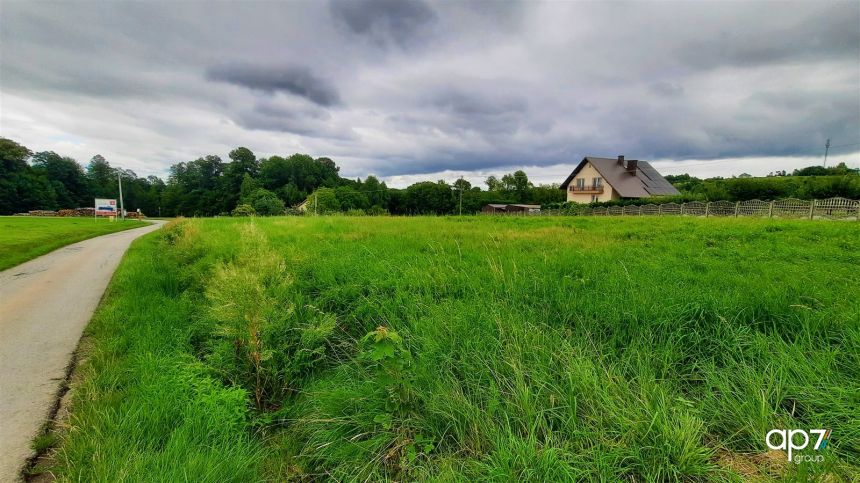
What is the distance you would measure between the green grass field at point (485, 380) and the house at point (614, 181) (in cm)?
4810

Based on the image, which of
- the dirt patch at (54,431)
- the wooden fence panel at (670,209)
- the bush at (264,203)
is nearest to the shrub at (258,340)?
the dirt patch at (54,431)

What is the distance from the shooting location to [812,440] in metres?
1.84

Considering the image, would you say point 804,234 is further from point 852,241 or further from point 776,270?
point 776,270

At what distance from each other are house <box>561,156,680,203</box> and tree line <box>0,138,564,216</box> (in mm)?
18227

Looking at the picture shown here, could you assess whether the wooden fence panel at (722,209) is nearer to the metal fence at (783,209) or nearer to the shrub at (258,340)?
the metal fence at (783,209)

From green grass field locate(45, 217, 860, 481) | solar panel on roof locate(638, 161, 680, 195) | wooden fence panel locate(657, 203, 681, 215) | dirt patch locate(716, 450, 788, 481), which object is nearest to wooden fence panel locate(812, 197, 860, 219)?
wooden fence panel locate(657, 203, 681, 215)

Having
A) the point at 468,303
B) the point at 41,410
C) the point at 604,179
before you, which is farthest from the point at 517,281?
the point at 604,179

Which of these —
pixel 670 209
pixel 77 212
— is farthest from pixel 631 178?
pixel 77 212

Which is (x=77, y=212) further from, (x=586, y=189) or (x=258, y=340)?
(x=586, y=189)

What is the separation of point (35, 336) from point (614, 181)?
54.4m

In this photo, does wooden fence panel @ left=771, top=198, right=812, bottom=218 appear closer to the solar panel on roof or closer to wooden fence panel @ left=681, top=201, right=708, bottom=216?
wooden fence panel @ left=681, top=201, right=708, bottom=216

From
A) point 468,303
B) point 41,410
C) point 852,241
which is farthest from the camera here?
point 852,241

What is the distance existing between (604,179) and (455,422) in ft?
173

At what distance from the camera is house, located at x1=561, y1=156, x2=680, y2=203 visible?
4744 cm
